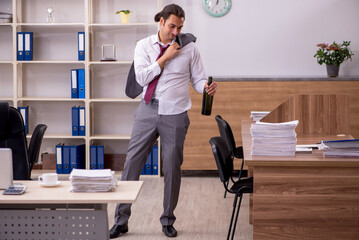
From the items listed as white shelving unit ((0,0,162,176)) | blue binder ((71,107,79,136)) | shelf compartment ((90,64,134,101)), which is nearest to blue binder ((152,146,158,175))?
white shelving unit ((0,0,162,176))

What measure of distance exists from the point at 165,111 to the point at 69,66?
3134 millimetres

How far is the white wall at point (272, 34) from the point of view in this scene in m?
6.62

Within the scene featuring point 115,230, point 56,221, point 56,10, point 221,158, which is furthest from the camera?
point 56,10

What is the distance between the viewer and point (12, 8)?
21.9 feet

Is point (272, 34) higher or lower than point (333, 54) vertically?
higher

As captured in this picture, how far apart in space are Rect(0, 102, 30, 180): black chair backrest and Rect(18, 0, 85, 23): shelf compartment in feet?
10.9

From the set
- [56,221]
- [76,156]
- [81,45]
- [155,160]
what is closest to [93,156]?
[76,156]

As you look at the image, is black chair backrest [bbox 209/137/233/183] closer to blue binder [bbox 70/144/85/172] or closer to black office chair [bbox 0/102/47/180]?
black office chair [bbox 0/102/47/180]

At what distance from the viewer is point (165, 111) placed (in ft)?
13.2

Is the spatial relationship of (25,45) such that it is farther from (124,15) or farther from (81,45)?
(124,15)

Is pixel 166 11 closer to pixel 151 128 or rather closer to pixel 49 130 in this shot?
pixel 151 128

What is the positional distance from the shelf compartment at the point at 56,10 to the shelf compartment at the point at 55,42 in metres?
0.11

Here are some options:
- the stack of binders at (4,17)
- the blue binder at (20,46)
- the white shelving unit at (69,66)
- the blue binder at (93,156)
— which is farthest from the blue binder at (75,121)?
the stack of binders at (4,17)

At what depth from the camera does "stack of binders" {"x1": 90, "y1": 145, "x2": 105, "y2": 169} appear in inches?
256
